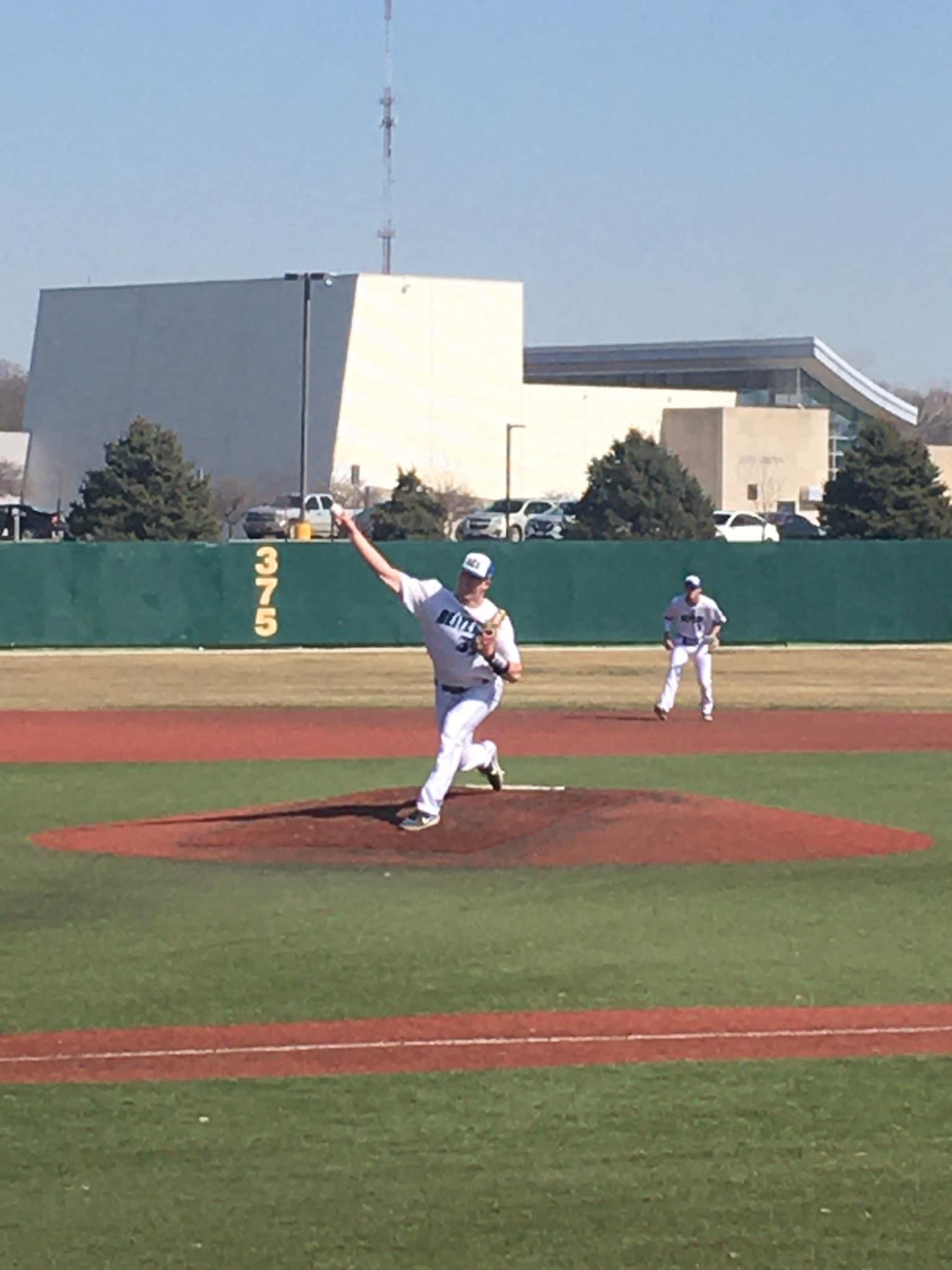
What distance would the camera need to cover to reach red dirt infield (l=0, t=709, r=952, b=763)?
25.5 m

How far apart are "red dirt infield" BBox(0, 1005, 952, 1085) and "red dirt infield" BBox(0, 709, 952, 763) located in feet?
47.8

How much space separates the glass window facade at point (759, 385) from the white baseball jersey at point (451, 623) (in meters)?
93.4

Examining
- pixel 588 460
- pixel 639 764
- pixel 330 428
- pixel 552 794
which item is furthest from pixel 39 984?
pixel 588 460

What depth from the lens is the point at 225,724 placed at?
30.0m

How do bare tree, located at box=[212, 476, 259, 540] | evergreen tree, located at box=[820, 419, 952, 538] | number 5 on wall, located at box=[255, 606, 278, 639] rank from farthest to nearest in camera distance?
bare tree, located at box=[212, 476, 259, 540]
evergreen tree, located at box=[820, 419, 952, 538]
number 5 on wall, located at box=[255, 606, 278, 639]

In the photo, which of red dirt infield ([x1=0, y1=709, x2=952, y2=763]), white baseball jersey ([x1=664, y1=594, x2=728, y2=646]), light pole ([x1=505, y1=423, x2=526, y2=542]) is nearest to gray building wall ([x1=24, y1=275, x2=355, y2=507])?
light pole ([x1=505, y1=423, x2=526, y2=542])

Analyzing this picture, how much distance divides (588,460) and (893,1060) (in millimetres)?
88642

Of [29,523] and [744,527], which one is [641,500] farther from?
[29,523]

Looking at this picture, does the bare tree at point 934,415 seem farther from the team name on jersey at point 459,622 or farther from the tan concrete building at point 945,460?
the team name on jersey at point 459,622

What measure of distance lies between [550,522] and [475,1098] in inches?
2744

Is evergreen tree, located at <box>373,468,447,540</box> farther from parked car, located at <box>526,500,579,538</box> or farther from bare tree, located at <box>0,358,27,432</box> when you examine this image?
bare tree, located at <box>0,358,27,432</box>

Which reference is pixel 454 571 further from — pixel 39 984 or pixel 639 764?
pixel 39 984

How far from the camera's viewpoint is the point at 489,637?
15.0 m

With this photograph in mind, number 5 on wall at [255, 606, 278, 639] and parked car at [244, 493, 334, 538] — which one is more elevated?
parked car at [244, 493, 334, 538]
